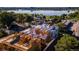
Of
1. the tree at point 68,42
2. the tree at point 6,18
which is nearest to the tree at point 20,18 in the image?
the tree at point 6,18

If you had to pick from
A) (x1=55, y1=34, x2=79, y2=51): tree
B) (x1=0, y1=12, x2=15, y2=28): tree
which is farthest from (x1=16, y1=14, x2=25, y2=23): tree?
(x1=55, y1=34, x2=79, y2=51): tree

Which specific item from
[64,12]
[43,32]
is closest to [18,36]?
[43,32]

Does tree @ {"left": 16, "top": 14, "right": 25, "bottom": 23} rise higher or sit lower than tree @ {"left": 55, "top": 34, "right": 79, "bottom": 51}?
higher

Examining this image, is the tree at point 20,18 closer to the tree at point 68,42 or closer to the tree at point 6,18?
the tree at point 6,18
